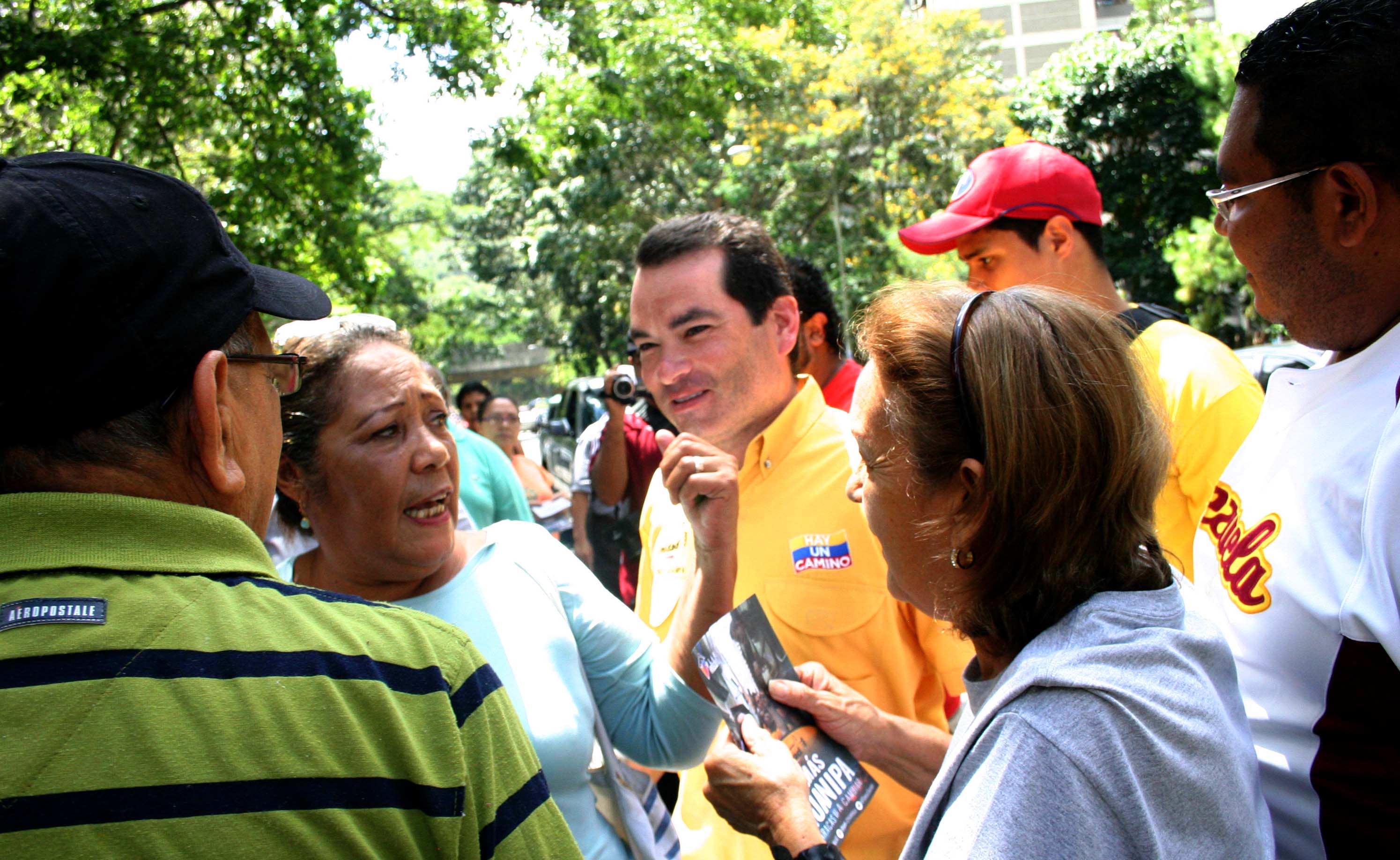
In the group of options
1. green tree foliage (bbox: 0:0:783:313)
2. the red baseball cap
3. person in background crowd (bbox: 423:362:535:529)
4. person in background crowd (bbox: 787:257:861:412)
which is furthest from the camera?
green tree foliage (bbox: 0:0:783:313)

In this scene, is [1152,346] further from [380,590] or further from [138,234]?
[138,234]

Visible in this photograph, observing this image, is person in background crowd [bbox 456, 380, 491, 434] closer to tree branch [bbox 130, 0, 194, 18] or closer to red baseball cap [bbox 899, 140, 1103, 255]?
tree branch [bbox 130, 0, 194, 18]

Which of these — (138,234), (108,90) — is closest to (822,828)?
(138,234)

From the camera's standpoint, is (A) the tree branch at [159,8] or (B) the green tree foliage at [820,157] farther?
(B) the green tree foliage at [820,157]

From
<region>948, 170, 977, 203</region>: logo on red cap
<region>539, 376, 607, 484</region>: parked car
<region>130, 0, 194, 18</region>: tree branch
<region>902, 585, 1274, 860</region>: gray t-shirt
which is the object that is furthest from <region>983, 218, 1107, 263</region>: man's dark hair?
<region>539, 376, 607, 484</region>: parked car

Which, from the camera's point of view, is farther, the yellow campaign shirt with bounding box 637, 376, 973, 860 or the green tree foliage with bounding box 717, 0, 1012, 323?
the green tree foliage with bounding box 717, 0, 1012, 323

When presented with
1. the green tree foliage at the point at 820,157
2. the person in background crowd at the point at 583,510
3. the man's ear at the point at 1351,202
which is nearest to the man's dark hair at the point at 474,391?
the person in background crowd at the point at 583,510

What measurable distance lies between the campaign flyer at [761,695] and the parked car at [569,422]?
9794 millimetres

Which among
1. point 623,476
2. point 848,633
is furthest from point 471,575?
point 623,476

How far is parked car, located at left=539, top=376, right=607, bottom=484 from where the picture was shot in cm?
1258

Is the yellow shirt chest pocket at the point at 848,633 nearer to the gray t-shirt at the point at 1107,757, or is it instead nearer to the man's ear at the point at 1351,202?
the gray t-shirt at the point at 1107,757

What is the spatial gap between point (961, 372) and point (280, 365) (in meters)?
0.94

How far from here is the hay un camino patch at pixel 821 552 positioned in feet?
6.95

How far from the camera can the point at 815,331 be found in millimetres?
3828
